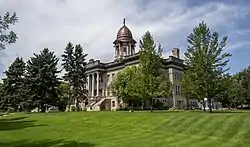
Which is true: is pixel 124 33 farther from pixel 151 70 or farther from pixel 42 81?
Answer: pixel 151 70

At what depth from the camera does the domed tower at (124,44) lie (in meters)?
79.8

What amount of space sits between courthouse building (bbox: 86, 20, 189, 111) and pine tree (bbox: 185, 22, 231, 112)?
30514 mm

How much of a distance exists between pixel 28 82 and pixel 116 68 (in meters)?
24.8

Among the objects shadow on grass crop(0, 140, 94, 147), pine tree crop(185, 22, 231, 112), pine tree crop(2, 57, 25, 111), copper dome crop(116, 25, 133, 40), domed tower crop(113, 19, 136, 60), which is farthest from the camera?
copper dome crop(116, 25, 133, 40)

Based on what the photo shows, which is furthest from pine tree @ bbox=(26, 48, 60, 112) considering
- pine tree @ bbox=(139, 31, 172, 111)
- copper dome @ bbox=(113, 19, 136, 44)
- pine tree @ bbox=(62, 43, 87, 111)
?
copper dome @ bbox=(113, 19, 136, 44)

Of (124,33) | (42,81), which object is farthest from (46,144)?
(124,33)

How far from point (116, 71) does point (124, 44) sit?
1007cm

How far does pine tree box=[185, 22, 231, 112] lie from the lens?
1320 inches

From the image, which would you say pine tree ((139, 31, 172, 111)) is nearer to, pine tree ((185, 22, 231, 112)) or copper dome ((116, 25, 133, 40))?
pine tree ((185, 22, 231, 112))

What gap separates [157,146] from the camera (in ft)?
46.7

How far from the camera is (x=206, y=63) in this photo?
A: 33719mm

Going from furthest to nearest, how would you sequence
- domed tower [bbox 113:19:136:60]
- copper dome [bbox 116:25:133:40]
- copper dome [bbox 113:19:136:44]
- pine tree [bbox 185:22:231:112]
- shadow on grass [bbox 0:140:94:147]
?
copper dome [bbox 116:25:133:40]
copper dome [bbox 113:19:136:44]
domed tower [bbox 113:19:136:60]
pine tree [bbox 185:22:231:112]
shadow on grass [bbox 0:140:94:147]

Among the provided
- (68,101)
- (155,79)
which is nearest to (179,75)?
(68,101)

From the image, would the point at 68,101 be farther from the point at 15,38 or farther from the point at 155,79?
the point at 15,38
